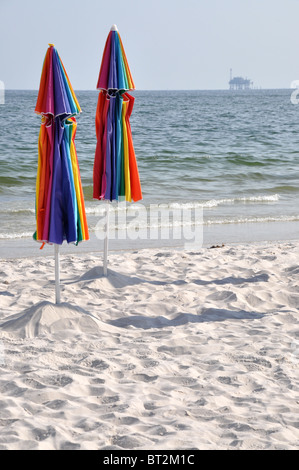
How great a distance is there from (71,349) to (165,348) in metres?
0.73

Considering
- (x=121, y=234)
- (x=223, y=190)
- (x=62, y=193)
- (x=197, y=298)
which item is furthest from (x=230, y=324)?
(x=223, y=190)

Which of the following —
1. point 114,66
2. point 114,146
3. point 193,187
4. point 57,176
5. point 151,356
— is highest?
point 114,66

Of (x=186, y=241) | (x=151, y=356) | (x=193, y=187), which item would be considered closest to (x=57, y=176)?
(x=151, y=356)

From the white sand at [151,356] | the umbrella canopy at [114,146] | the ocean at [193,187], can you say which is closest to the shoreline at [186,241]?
the ocean at [193,187]

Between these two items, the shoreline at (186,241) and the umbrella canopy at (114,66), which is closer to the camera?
the umbrella canopy at (114,66)

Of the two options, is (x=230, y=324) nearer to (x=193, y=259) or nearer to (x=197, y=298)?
(x=197, y=298)

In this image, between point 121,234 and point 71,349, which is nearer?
point 71,349

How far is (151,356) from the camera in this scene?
4.30 m

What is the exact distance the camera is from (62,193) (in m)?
4.79

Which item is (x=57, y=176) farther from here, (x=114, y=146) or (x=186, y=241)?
(x=186, y=241)

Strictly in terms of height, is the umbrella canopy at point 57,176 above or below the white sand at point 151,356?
above

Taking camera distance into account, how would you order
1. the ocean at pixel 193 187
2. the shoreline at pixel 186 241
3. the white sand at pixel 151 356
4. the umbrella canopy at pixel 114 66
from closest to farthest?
the white sand at pixel 151 356, the umbrella canopy at pixel 114 66, the shoreline at pixel 186 241, the ocean at pixel 193 187

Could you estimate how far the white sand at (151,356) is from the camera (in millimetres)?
3232

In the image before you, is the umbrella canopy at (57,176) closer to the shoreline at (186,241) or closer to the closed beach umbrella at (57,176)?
the closed beach umbrella at (57,176)
